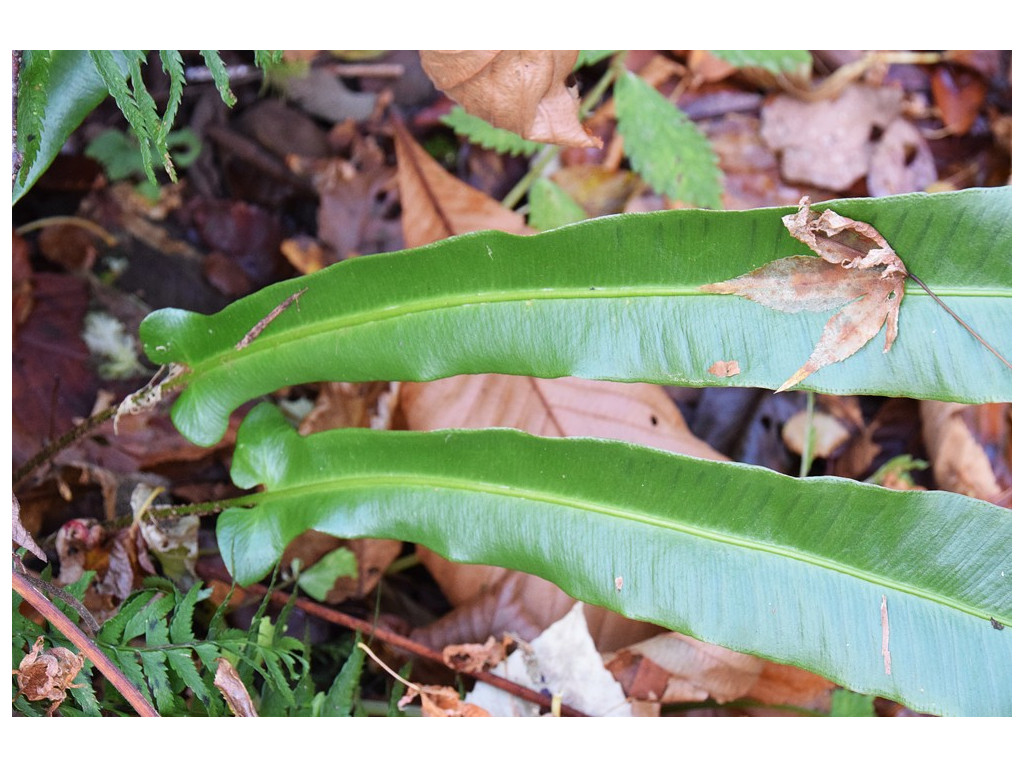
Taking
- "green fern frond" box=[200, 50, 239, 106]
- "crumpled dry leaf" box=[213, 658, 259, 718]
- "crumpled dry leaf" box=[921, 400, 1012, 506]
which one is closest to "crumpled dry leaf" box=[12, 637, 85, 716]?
"crumpled dry leaf" box=[213, 658, 259, 718]

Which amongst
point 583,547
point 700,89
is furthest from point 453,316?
point 700,89

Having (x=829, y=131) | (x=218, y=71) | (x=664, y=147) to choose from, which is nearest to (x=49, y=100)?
(x=218, y=71)

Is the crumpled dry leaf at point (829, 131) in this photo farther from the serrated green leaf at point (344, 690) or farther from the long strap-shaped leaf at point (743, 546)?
the serrated green leaf at point (344, 690)

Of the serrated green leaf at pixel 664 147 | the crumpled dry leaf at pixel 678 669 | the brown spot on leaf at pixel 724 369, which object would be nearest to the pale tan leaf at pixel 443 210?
the serrated green leaf at pixel 664 147

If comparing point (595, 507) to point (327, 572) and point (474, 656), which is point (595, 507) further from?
point (327, 572)

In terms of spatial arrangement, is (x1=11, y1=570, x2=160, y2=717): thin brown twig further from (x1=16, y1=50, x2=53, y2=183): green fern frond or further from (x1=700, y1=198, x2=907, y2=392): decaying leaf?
(x1=700, y1=198, x2=907, y2=392): decaying leaf
